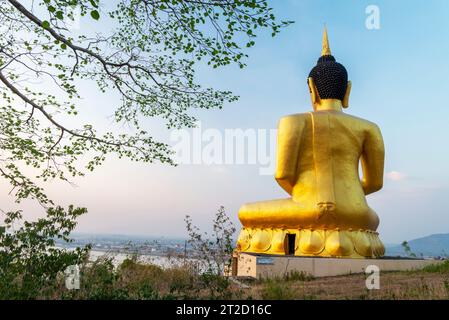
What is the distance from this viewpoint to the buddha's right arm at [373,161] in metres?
12.4

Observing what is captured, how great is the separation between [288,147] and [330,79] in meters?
3.15

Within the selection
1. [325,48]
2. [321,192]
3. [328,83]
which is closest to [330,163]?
[321,192]

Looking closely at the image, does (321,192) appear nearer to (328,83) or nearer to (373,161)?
(373,161)

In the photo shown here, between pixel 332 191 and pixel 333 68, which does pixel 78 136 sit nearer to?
pixel 332 191

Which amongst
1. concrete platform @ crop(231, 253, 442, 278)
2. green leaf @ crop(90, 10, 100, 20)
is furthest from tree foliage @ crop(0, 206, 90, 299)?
concrete platform @ crop(231, 253, 442, 278)

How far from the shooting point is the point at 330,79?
1317 centimetres

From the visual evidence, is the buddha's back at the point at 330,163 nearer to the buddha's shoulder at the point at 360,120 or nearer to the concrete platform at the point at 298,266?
the buddha's shoulder at the point at 360,120

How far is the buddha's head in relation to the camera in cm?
1317

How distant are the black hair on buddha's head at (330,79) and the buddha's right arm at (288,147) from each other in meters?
2.04

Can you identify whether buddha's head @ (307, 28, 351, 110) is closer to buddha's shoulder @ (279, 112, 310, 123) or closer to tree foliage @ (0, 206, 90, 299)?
buddha's shoulder @ (279, 112, 310, 123)

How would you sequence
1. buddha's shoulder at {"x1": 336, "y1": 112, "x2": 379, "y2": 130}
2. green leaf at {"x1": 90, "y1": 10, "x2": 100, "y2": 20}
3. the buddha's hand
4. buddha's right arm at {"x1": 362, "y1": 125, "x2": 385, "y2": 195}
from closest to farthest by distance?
green leaf at {"x1": 90, "y1": 10, "x2": 100, "y2": 20} → the buddha's hand → buddha's shoulder at {"x1": 336, "y1": 112, "x2": 379, "y2": 130} → buddha's right arm at {"x1": 362, "y1": 125, "x2": 385, "y2": 195}

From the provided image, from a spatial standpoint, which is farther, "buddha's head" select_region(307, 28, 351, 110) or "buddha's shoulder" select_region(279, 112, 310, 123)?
"buddha's head" select_region(307, 28, 351, 110)
